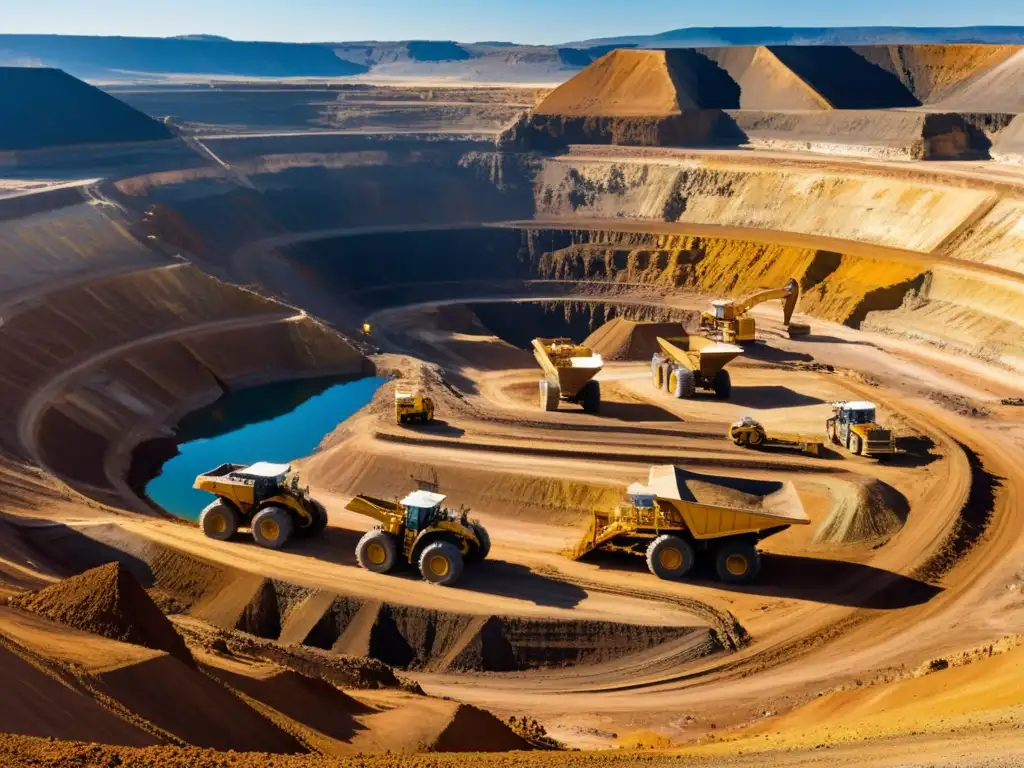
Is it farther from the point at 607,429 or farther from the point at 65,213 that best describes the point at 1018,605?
the point at 65,213

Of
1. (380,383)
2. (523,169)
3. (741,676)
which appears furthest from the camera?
(523,169)

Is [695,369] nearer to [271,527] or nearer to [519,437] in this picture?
[519,437]

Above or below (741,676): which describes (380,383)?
below

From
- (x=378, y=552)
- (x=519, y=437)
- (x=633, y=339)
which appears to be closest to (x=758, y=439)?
(x=519, y=437)

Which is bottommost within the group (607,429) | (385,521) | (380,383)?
(380,383)

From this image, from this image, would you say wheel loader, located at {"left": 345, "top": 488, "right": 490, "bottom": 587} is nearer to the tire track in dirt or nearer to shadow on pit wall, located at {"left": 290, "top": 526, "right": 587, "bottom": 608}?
shadow on pit wall, located at {"left": 290, "top": 526, "right": 587, "bottom": 608}

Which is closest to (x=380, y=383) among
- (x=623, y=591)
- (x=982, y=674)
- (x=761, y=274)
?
(x=761, y=274)
